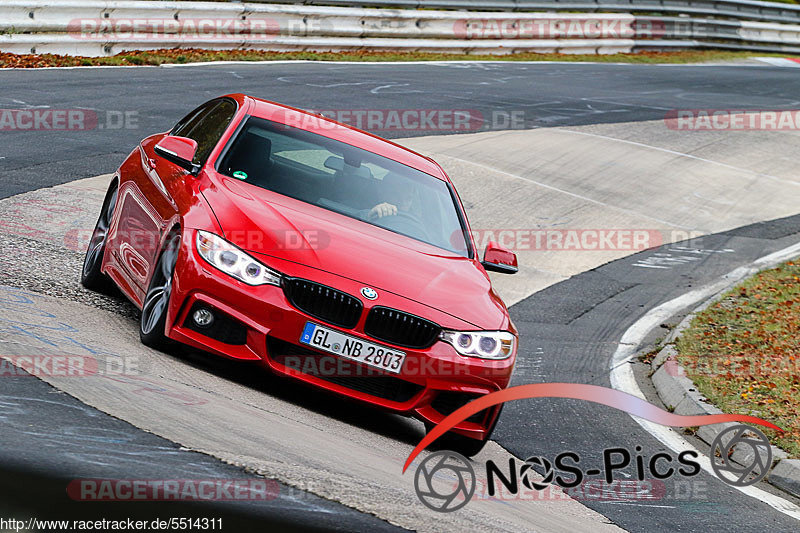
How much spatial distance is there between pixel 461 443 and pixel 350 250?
1.28m

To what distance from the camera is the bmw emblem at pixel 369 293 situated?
5.73 metres

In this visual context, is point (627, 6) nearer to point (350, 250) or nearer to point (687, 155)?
point (687, 155)

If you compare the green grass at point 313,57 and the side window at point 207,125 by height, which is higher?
the side window at point 207,125

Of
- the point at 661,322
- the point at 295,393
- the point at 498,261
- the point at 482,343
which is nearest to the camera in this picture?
the point at 482,343

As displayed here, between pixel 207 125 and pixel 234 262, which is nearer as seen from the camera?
pixel 234 262

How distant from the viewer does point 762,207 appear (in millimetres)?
16328

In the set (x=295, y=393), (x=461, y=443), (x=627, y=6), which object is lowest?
(x=461, y=443)

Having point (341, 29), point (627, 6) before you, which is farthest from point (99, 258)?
point (627, 6)

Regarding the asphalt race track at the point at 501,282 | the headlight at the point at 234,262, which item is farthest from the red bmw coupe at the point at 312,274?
the asphalt race track at the point at 501,282

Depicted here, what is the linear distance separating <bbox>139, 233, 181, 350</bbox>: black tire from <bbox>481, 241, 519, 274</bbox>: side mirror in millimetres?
2251

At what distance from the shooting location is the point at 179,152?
265 inches

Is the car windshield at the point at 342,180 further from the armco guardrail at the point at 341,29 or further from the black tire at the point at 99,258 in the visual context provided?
the armco guardrail at the point at 341,29

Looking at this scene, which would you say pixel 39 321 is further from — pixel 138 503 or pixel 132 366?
pixel 138 503

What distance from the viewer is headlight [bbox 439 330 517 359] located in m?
5.88
